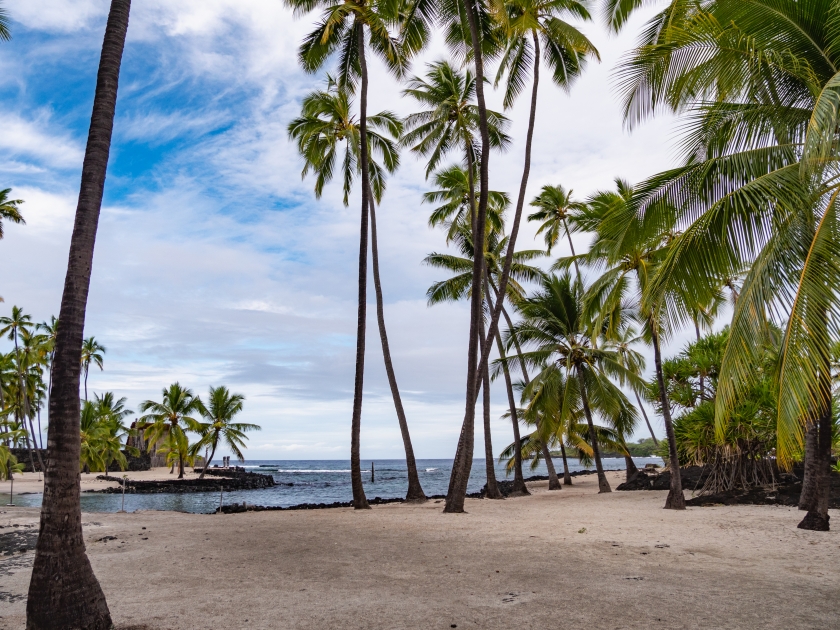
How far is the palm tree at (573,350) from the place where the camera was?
71.5ft

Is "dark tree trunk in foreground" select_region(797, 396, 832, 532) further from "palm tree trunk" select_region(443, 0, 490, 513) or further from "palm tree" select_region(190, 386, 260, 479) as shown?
"palm tree" select_region(190, 386, 260, 479)

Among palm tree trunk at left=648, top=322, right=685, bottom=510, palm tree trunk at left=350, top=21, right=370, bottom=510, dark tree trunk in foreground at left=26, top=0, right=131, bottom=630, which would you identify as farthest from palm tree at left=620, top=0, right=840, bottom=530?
palm tree trunk at left=350, top=21, right=370, bottom=510

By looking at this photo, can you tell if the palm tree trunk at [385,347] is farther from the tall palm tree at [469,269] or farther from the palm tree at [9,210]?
the palm tree at [9,210]

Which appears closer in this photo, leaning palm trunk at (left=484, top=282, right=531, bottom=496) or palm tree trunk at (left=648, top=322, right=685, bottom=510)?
palm tree trunk at (left=648, top=322, right=685, bottom=510)

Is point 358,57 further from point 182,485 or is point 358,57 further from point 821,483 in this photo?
point 182,485

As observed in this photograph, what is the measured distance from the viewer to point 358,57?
1775cm

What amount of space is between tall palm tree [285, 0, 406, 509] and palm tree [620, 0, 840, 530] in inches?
389

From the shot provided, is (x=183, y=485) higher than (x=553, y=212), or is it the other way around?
(x=553, y=212)

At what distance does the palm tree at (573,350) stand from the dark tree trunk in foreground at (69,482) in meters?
18.3

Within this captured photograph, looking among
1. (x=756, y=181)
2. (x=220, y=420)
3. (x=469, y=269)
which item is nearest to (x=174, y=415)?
(x=220, y=420)

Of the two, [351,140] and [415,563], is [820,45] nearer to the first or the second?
[415,563]

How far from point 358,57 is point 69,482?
52.4 feet

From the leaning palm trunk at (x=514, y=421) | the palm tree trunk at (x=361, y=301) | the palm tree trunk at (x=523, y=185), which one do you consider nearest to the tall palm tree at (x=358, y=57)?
the palm tree trunk at (x=361, y=301)

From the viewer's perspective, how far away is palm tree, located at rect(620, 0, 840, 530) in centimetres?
540
